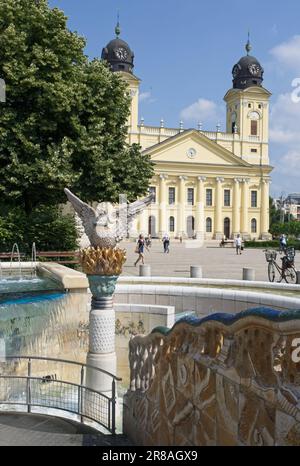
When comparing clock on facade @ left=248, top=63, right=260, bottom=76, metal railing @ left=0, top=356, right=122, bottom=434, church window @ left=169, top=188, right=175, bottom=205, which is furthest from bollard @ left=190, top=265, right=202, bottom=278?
clock on facade @ left=248, top=63, right=260, bottom=76

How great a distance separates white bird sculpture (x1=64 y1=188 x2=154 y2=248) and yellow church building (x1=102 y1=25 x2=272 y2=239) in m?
61.1

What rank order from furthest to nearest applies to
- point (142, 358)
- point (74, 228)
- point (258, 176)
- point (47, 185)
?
point (258, 176), point (74, 228), point (47, 185), point (142, 358)

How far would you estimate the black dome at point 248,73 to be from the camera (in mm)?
79250

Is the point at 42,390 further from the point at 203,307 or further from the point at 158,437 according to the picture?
the point at 203,307

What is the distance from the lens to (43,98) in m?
18.9

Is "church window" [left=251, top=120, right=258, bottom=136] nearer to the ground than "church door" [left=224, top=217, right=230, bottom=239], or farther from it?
farther from it

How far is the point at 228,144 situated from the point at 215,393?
77930 mm

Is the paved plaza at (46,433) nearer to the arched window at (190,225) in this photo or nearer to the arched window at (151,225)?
the arched window at (151,225)

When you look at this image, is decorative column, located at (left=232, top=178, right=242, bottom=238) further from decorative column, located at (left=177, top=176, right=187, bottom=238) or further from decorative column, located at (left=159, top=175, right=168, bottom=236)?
decorative column, located at (left=159, top=175, right=168, bottom=236)

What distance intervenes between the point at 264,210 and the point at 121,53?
32778mm

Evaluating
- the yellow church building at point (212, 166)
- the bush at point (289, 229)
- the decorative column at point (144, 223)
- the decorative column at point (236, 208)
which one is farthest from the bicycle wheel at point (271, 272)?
the decorative column at point (236, 208)

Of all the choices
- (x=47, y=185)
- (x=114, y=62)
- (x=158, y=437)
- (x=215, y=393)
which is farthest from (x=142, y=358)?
(x=114, y=62)

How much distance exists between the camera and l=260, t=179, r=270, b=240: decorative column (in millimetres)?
77500

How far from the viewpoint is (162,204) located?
7338 cm
